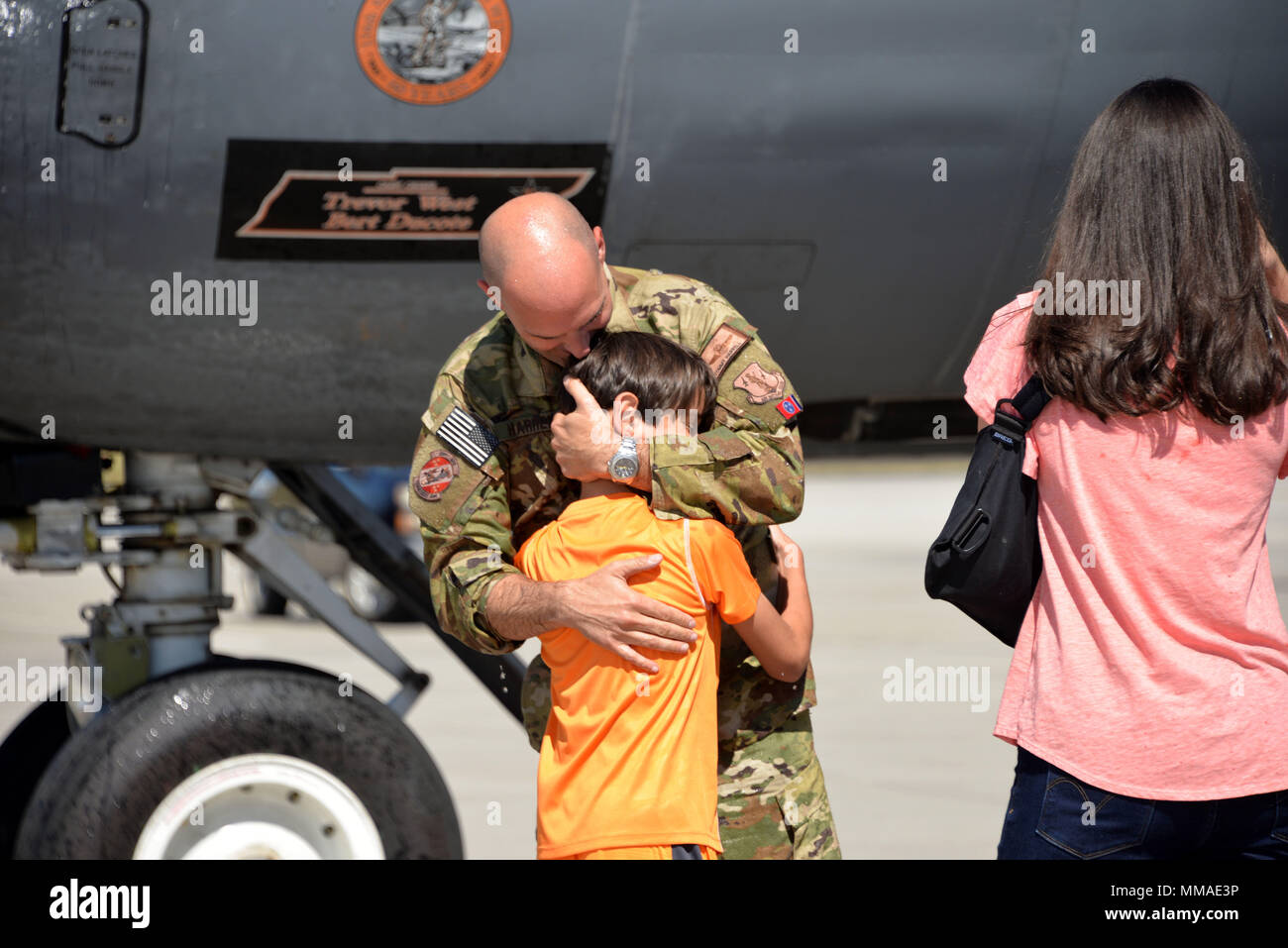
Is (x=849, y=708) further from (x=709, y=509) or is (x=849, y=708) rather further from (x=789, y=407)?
(x=709, y=509)

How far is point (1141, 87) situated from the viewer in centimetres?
249

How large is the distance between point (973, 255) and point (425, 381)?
1.61 metres

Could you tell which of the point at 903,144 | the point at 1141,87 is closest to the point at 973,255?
the point at 903,144

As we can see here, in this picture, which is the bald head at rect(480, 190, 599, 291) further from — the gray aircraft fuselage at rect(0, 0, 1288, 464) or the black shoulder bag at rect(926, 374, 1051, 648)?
the gray aircraft fuselage at rect(0, 0, 1288, 464)

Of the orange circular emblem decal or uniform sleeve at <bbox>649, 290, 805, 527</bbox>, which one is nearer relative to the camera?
uniform sleeve at <bbox>649, 290, 805, 527</bbox>

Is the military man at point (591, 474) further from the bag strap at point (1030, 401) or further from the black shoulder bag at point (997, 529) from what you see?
the bag strap at point (1030, 401)

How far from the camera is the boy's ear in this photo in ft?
8.96

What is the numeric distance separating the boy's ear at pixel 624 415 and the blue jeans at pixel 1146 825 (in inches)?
37.3

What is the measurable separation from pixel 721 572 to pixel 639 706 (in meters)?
0.29

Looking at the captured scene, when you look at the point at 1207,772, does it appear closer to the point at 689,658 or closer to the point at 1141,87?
the point at 689,658

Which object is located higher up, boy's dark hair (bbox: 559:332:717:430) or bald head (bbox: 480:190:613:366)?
bald head (bbox: 480:190:613:366)

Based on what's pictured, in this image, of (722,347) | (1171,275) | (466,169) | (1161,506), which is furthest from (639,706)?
(466,169)

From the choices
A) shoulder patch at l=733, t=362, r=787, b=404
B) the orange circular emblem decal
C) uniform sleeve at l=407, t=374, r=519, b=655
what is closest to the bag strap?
shoulder patch at l=733, t=362, r=787, b=404

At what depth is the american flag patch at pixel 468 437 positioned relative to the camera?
2.98 m
